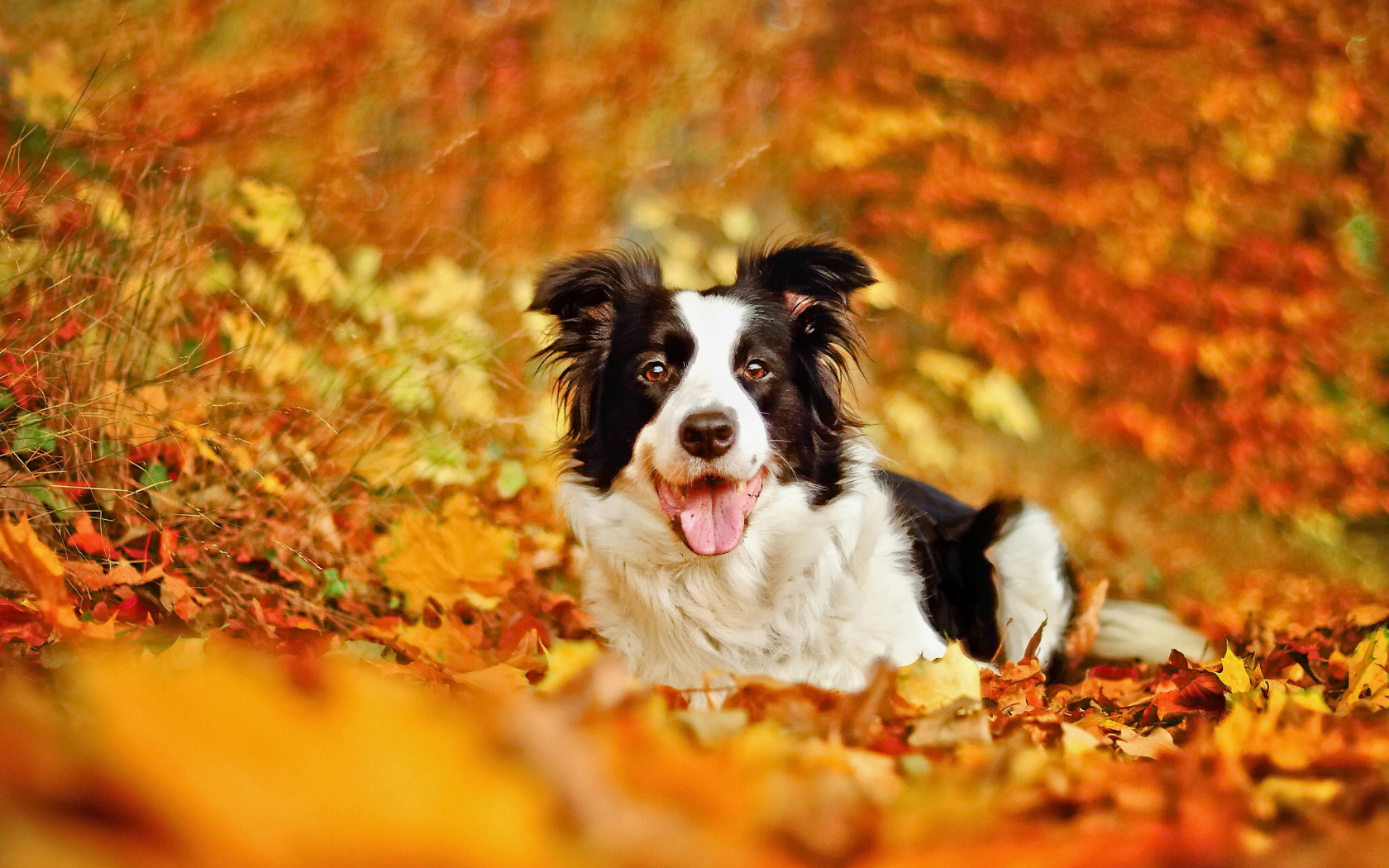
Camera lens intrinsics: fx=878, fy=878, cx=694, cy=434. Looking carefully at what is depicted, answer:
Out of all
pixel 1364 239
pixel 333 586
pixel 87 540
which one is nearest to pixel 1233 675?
pixel 333 586

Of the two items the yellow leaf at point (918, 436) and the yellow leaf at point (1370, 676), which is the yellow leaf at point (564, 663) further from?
the yellow leaf at point (918, 436)

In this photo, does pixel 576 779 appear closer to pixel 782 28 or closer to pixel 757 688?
pixel 757 688

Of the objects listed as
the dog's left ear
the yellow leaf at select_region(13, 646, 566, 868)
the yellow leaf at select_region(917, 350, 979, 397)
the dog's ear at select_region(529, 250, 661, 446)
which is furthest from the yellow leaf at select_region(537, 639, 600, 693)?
the yellow leaf at select_region(917, 350, 979, 397)

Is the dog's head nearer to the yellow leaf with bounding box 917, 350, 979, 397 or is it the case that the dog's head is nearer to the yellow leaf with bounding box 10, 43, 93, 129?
the yellow leaf with bounding box 10, 43, 93, 129

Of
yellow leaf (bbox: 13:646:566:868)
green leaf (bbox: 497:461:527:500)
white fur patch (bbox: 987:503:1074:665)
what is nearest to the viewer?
yellow leaf (bbox: 13:646:566:868)

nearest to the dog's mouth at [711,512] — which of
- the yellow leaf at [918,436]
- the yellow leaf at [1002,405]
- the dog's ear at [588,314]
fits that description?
the dog's ear at [588,314]

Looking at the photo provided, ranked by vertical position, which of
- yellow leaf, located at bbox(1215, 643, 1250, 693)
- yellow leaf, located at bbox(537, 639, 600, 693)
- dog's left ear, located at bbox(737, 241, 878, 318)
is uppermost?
dog's left ear, located at bbox(737, 241, 878, 318)

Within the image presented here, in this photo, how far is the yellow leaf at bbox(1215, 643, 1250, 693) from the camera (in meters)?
2.08

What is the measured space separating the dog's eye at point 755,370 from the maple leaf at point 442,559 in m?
0.98

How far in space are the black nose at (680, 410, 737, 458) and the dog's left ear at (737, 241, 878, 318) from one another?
742mm

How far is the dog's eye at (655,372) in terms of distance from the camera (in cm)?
263

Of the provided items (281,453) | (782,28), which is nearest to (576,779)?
(281,453)

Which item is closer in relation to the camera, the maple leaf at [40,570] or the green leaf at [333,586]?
the maple leaf at [40,570]

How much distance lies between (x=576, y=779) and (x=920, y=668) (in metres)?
0.98
